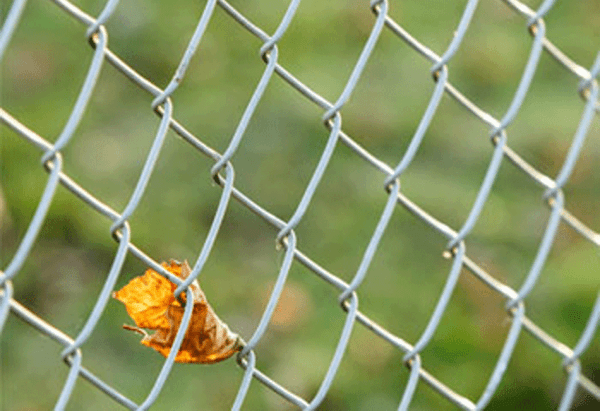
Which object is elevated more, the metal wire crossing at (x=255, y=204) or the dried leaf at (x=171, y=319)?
the metal wire crossing at (x=255, y=204)

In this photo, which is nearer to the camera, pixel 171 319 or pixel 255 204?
pixel 171 319

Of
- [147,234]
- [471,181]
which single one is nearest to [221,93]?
[147,234]

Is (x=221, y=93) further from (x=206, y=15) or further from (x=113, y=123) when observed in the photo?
(x=206, y=15)

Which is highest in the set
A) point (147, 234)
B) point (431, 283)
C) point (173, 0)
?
point (173, 0)

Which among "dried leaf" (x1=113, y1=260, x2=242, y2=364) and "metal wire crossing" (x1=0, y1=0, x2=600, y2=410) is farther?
"dried leaf" (x1=113, y1=260, x2=242, y2=364)

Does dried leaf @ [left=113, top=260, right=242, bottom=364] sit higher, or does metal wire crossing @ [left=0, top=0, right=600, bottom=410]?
metal wire crossing @ [left=0, top=0, right=600, bottom=410]

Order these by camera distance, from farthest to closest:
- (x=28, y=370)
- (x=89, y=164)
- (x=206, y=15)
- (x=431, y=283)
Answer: (x=89, y=164) → (x=431, y=283) → (x=28, y=370) → (x=206, y=15)

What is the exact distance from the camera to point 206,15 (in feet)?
4.37

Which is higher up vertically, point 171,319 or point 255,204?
point 255,204

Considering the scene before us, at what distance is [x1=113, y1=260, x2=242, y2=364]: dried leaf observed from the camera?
145 centimetres

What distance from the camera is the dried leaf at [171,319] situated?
1.45 m

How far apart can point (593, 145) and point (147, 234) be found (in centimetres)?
131

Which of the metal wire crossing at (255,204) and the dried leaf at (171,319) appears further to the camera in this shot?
the dried leaf at (171,319)

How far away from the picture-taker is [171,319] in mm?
1464
